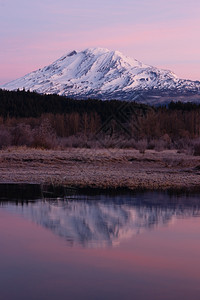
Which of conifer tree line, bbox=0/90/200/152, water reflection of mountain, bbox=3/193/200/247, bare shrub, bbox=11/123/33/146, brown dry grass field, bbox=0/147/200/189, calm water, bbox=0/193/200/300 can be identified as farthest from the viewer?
conifer tree line, bbox=0/90/200/152

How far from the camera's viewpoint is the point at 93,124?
63688 millimetres

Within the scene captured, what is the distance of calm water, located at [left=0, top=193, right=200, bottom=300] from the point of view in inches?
305

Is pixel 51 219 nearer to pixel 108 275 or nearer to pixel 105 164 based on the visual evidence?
pixel 108 275

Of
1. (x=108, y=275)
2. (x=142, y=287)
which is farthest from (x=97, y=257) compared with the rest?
(x=142, y=287)

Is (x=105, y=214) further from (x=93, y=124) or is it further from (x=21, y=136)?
(x=93, y=124)

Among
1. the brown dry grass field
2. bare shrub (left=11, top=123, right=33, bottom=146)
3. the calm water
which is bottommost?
the calm water

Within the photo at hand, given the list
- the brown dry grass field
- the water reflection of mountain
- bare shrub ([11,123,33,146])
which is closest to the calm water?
the water reflection of mountain

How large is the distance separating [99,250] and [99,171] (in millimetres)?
16289

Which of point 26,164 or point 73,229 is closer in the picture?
point 73,229

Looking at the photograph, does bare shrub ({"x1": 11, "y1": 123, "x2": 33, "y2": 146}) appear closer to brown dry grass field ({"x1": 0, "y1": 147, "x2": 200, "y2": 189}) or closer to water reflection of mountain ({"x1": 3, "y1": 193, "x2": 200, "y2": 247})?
brown dry grass field ({"x1": 0, "y1": 147, "x2": 200, "y2": 189})

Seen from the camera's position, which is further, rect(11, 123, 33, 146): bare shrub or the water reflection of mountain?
rect(11, 123, 33, 146): bare shrub

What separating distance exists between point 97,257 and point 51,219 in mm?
3588

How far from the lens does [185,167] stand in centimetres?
2942

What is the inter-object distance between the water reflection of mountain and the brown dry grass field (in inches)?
155
